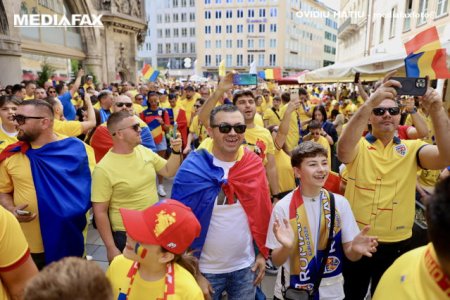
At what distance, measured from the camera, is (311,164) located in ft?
7.77

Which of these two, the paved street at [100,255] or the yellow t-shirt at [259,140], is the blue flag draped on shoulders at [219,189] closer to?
the yellow t-shirt at [259,140]

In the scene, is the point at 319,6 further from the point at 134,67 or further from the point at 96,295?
the point at 96,295

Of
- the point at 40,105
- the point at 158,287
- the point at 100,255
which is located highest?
the point at 40,105

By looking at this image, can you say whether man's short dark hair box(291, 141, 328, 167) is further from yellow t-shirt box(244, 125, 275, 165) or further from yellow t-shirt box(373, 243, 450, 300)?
yellow t-shirt box(373, 243, 450, 300)

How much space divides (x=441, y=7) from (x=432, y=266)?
17.1m

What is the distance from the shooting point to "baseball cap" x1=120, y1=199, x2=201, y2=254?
5.60 ft

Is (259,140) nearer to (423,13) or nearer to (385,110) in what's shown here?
(385,110)

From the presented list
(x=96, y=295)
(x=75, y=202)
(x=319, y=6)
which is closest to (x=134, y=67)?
(x=75, y=202)

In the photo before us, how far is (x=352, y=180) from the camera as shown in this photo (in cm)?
269

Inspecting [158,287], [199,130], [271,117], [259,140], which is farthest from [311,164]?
[271,117]

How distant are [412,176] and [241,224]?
4.41ft

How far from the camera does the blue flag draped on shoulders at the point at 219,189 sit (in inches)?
96.6

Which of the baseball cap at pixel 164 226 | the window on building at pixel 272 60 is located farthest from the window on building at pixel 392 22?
the window on building at pixel 272 60

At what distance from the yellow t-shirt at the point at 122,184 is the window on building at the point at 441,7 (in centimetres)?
1541
